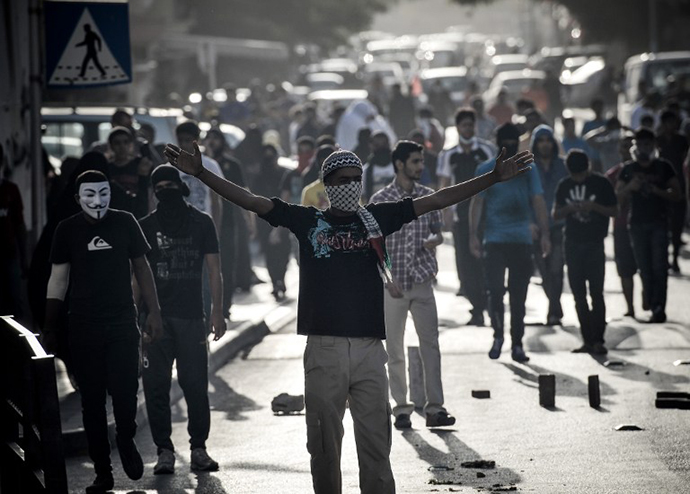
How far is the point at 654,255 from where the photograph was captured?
52.1 feet

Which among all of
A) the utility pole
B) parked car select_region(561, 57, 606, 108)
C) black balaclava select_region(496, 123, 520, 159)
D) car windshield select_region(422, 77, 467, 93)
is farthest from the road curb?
the utility pole

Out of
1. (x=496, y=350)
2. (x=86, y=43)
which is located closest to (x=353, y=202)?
(x=496, y=350)

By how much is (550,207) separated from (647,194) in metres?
1.00

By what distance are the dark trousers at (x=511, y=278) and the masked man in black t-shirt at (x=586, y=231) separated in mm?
626

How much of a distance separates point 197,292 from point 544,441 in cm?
237

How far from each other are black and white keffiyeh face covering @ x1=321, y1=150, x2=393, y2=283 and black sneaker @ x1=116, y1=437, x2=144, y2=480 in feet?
7.99

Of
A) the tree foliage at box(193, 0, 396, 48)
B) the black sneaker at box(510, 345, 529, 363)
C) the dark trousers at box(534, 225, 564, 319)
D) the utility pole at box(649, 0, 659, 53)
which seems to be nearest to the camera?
the black sneaker at box(510, 345, 529, 363)

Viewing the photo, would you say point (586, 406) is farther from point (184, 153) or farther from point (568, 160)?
point (184, 153)

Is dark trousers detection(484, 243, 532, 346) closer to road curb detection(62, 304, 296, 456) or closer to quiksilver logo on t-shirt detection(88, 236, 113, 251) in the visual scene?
road curb detection(62, 304, 296, 456)

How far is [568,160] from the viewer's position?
47.0 ft

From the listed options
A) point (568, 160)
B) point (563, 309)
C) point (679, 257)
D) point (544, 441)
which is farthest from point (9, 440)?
point (679, 257)

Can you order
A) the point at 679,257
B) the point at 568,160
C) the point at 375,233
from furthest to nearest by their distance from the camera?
1. the point at 679,257
2. the point at 568,160
3. the point at 375,233

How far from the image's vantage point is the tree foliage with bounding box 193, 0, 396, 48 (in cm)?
6131

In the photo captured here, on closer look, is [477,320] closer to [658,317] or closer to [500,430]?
[658,317]
